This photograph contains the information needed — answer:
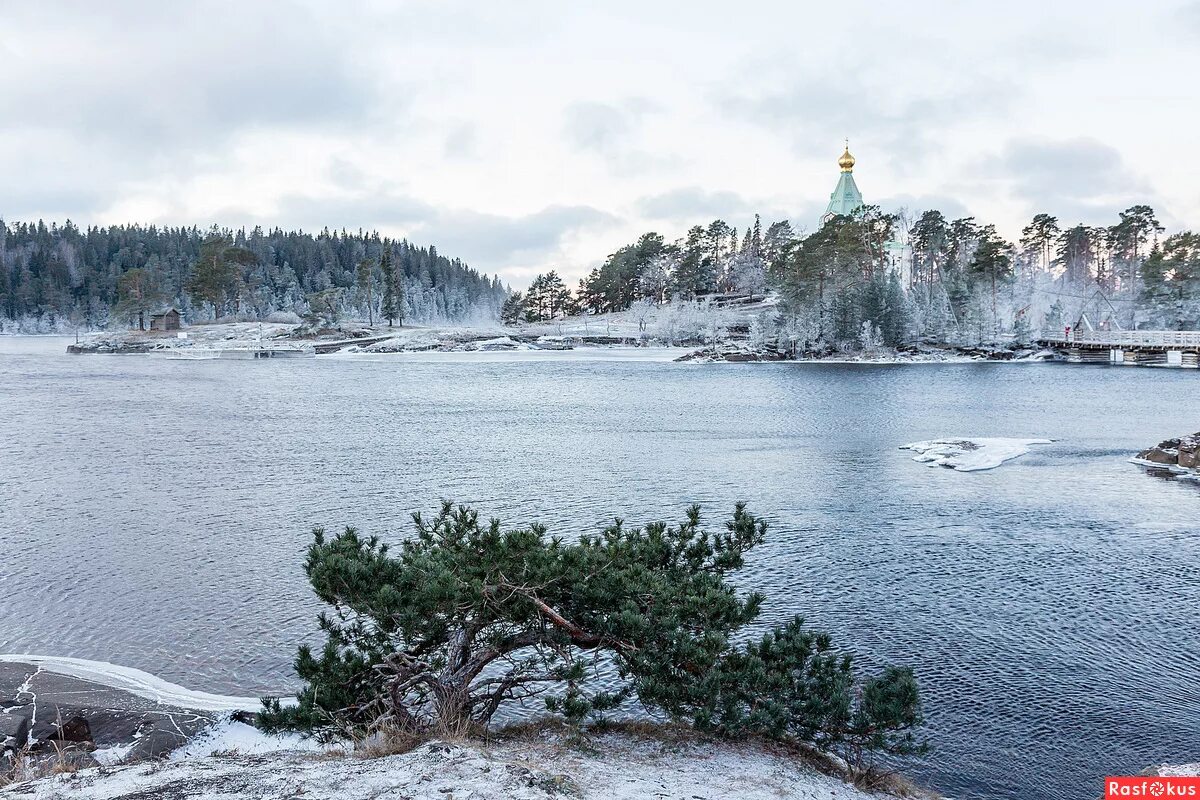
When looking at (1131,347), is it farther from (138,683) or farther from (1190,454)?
(138,683)

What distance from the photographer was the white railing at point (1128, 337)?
85500mm

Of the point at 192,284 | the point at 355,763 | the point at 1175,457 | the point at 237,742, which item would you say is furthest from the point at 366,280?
the point at 355,763

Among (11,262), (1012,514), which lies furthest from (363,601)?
(11,262)

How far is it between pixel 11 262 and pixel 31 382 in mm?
156480

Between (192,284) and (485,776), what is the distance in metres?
149

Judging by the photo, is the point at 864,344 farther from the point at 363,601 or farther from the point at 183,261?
the point at 183,261

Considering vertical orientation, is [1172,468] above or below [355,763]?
below

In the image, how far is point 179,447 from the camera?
35.0 meters

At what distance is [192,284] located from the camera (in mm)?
137625

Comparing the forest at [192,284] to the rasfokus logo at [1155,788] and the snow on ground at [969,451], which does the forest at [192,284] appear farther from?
the rasfokus logo at [1155,788]

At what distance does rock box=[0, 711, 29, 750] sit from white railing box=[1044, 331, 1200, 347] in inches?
3993

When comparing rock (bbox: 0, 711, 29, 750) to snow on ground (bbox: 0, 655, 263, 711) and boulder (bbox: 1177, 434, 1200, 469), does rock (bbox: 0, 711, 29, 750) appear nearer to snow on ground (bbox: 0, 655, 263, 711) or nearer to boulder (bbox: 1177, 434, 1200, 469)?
snow on ground (bbox: 0, 655, 263, 711)

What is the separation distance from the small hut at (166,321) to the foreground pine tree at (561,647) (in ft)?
463

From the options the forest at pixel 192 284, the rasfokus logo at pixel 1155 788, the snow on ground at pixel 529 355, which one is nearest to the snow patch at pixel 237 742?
the rasfokus logo at pixel 1155 788
